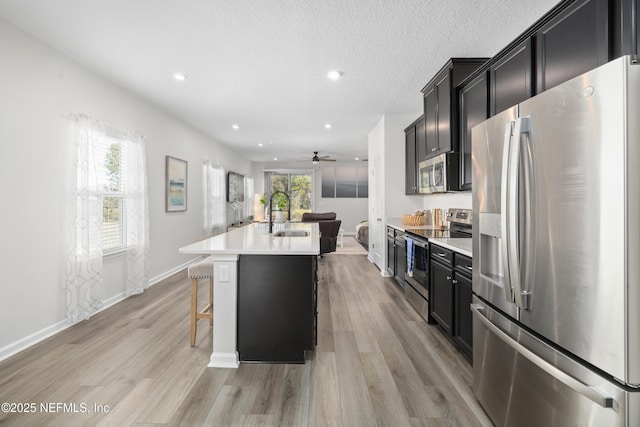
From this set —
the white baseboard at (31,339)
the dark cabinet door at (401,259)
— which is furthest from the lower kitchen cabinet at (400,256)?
the white baseboard at (31,339)

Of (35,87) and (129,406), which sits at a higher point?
(35,87)

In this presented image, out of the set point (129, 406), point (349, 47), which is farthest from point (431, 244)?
point (129, 406)

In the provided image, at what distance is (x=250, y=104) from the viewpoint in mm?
4734

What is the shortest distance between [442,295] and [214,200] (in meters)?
5.73

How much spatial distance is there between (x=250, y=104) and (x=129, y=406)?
3.97m

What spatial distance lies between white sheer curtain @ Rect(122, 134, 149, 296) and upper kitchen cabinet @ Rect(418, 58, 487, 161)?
376cm

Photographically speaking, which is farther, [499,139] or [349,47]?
[349,47]

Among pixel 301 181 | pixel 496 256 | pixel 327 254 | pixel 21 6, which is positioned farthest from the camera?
pixel 301 181

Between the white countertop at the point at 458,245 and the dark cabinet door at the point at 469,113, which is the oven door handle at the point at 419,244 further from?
the dark cabinet door at the point at 469,113

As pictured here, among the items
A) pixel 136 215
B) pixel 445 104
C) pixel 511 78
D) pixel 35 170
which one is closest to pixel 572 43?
pixel 511 78

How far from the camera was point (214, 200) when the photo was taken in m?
7.24

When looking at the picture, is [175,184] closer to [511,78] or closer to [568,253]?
[511,78]

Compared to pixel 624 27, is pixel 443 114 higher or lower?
higher

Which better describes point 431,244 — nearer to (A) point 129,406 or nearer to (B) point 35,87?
(A) point 129,406
